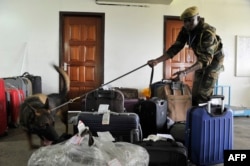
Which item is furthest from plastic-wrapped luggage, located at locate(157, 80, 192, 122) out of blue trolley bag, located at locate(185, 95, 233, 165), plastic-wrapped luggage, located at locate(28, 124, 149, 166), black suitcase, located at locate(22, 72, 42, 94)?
black suitcase, located at locate(22, 72, 42, 94)

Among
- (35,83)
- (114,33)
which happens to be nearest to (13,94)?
(35,83)

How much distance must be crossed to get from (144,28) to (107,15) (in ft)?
2.48

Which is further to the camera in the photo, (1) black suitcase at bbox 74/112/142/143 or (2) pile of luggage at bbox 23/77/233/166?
(1) black suitcase at bbox 74/112/142/143

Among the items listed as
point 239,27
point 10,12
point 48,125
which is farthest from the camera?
point 239,27

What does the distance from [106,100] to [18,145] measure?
1.18 meters

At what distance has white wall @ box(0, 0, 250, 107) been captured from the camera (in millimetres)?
5268

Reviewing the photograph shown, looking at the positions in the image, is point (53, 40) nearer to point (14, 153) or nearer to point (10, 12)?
point (10, 12)

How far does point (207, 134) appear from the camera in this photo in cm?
237

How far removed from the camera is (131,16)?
5438 millimetres

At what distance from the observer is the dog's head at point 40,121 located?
2.64m

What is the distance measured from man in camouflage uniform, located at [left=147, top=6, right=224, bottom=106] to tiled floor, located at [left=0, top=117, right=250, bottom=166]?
82 cm

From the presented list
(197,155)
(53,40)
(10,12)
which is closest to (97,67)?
(53,40)

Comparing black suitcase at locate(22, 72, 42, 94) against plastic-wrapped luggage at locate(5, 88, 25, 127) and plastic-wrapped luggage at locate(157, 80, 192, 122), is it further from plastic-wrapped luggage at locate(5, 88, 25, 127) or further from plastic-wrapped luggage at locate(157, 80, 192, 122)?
plastic-wrapped luggage at locate(157, 80, 192, 122)

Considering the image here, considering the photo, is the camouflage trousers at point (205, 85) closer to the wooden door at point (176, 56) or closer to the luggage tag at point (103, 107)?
the luggage tag at point (103, 107)
